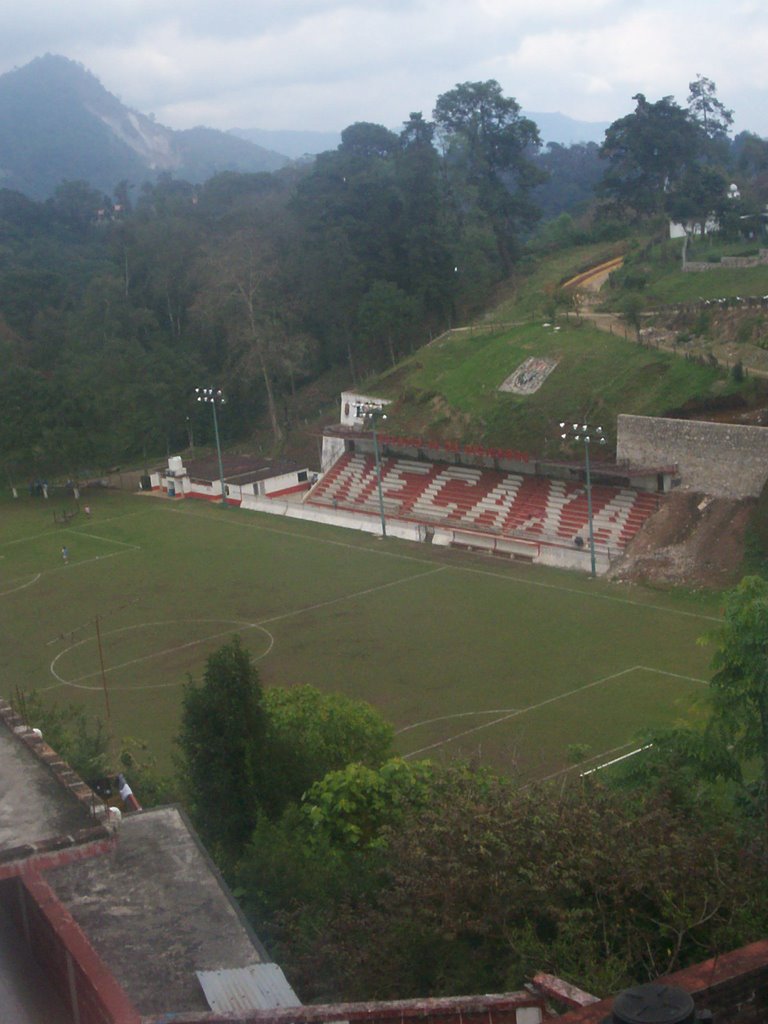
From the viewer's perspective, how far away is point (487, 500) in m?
35.6

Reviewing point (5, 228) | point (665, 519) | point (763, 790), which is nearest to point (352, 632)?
point (665, 519)

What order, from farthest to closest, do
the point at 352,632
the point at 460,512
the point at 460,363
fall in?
the point at 460,363 < the point at 460,512 < the point at 352,632

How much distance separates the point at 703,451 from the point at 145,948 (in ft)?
81.3

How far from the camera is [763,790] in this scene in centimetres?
1303

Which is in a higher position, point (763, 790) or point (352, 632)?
point (763, 790)

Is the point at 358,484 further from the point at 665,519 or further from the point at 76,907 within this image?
the point at 76,907

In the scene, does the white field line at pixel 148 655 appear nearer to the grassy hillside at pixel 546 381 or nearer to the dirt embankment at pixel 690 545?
the dirt embankment at pixel 690 545

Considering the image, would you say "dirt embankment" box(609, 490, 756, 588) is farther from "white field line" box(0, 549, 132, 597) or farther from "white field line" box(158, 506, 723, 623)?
"white field line" box(0, 549, 132, 597)

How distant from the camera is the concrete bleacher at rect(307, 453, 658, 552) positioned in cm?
3203

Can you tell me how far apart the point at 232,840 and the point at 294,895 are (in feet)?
10.1

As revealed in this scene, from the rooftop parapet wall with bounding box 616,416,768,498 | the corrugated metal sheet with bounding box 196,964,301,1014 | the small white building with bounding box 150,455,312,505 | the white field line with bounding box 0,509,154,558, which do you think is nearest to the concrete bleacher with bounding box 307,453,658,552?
the rooftop parapet wall with bounding box 616,416,768,498

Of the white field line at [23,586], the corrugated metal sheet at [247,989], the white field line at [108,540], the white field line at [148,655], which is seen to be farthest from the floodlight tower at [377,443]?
the corrugated metal sheet at [247,989]

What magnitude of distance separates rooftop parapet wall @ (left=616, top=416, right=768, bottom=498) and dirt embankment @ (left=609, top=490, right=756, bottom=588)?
19.2 inches

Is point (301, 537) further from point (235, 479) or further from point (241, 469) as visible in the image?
point (241, 469)
